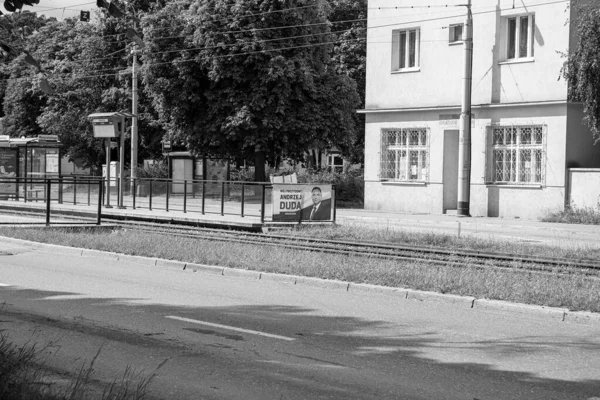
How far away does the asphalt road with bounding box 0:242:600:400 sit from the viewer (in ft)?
23.5

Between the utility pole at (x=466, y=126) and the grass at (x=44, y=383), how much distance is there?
2323 cm

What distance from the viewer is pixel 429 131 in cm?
3244

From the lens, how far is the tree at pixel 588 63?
25656mm

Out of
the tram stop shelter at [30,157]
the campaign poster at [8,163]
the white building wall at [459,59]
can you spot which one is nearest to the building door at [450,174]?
the white building wall at [459,59]

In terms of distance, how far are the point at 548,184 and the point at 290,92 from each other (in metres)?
14.3

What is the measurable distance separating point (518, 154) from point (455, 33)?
5163 millimetres

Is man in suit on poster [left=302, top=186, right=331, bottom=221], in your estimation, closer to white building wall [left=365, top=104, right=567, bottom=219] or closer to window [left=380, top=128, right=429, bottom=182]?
white building wall [left=365, top=104, right=567, bottom=219]

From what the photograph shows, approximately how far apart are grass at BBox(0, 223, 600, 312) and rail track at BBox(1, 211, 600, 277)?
57 centimetres

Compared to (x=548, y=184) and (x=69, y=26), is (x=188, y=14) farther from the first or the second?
(x=69, y=26)

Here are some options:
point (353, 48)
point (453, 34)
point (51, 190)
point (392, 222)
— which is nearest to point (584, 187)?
point (392, 222)

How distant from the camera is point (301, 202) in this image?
24.4 m

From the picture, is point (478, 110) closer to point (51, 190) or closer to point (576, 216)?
point (576, 216)

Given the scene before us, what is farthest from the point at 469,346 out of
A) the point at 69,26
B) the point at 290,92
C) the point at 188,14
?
the point at 69,26

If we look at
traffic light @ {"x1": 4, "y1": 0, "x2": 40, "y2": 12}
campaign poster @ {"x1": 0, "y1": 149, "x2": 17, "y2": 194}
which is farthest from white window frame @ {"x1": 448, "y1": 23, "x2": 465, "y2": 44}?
traffic light @ {"x1": 4, "y1": 0, "x2": 40, "y2": 12}
